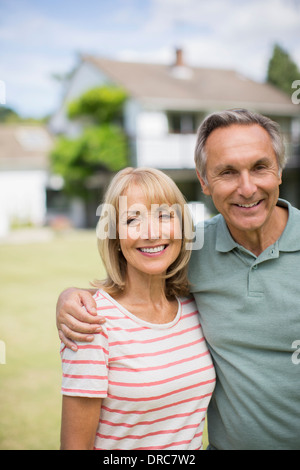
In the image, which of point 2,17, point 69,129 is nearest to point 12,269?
point 2,17

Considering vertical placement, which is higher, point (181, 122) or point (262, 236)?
point (181, 122)

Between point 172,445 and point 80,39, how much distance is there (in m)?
24.7

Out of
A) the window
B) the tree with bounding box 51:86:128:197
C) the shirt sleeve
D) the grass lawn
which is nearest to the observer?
the shirt sleeve

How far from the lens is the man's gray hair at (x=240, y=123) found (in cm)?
190

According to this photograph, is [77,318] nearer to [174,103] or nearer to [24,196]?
[174,103]

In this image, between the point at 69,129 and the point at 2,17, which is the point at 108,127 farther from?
the point at 2,17

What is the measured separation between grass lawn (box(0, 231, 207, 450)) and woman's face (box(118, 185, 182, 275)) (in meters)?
2.27

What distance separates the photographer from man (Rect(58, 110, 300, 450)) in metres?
1.80

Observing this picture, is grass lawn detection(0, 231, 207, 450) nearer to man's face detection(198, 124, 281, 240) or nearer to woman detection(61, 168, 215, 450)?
woman detection(61, 168, 215, 450)

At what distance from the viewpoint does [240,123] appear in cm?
189

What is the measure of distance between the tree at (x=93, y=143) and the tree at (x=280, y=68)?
29674 millimetres

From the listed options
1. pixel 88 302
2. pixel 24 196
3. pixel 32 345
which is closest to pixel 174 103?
pixel 24 196

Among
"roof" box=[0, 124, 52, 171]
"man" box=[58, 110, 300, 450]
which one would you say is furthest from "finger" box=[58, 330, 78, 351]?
"roof" box=[0, 124, 52, 171]

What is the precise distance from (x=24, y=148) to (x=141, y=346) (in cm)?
2602
